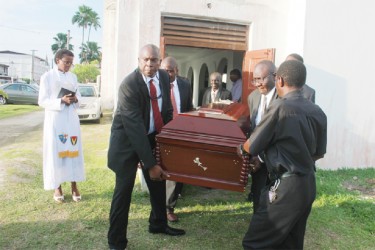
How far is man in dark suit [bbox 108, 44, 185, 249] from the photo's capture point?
2750 mm

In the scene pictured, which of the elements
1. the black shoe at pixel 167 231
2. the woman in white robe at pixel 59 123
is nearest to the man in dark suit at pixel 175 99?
the black shoe at pixel 167 231

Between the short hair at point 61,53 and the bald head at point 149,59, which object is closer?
the bald head at point 149,59

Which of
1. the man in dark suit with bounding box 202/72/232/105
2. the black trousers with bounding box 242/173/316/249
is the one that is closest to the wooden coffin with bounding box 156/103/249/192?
the black trousers with bounding box 242/173/316/249

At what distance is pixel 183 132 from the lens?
2.73 metres

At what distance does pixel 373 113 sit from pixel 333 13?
1.87 metres

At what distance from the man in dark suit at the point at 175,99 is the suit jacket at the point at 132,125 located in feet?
2.62

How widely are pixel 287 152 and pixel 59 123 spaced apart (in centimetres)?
284

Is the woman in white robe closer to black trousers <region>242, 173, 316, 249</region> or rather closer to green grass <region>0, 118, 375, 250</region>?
green grass <region>0, 118, 375, 250</region>

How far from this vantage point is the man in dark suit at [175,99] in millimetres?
3816

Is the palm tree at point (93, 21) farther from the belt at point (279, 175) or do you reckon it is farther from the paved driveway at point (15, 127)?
the belt at point (279, 175)

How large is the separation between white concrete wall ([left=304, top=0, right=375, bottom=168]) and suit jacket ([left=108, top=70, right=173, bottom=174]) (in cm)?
362

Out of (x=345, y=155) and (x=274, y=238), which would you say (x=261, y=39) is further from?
(x=274, y=238)

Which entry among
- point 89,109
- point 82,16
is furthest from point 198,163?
point 82,16

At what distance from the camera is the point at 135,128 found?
2.74 metres
